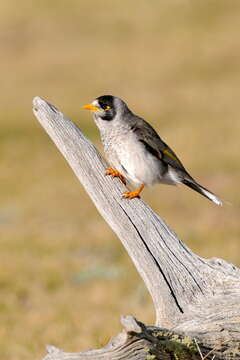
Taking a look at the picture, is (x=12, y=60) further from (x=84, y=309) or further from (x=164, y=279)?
(x=164, y=279)

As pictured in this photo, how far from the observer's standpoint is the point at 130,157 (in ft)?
31.6

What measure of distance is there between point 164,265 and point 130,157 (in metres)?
2.25

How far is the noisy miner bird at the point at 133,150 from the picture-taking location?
9453mm

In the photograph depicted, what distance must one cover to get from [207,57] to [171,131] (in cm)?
2166

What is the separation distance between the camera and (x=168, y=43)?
70.2 metres

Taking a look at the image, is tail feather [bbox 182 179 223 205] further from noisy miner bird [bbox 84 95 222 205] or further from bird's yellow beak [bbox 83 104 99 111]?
bird's yellow beak [bbox 83 104 99 111]

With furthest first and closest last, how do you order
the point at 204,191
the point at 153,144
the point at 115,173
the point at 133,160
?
the point at 153,144 → the point at 133,160 → the point at 204,191 → the point at 115,173

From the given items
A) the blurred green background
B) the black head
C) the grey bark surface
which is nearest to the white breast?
the black head

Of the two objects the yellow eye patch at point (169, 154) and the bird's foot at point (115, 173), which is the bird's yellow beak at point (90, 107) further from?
the yellow eye patch at point (169, 154)

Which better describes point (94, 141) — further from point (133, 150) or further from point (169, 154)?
point (133, 150)

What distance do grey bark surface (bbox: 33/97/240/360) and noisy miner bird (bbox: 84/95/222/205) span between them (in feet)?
2.65

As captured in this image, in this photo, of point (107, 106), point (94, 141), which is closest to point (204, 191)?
point (107, 106)

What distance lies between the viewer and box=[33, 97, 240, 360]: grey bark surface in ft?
23.8

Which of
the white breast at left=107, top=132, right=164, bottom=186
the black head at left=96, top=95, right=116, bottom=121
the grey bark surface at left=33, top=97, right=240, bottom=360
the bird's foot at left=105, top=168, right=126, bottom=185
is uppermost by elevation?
the black head at left=96, top=95, right=116, bottom=121
